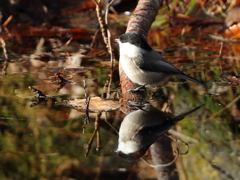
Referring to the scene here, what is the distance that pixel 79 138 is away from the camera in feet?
8.30

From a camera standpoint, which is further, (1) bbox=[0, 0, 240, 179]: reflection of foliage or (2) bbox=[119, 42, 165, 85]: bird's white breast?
(2) bbox=[119, 42, 165, 85]: bird's white breast

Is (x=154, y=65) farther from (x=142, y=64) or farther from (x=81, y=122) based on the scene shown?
(x=81, y=122)

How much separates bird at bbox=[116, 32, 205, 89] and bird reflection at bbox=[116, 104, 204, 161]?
0.36 meters

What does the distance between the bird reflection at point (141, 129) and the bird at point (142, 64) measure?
36 cm

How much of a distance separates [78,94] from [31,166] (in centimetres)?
131

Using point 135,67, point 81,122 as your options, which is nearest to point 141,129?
point 81,122

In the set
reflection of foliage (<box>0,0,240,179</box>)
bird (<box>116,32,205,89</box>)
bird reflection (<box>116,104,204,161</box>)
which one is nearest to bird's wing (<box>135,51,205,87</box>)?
bird (<box>116,32,205,89</box>)

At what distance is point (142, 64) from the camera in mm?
3357

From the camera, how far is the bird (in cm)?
336

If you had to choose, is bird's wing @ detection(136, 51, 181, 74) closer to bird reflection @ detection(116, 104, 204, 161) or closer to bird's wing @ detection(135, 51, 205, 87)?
bird's wing @ detection(135, 51, 205, 87)

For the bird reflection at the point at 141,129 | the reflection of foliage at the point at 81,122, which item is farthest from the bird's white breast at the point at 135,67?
the bird reflection at the point at 141,129

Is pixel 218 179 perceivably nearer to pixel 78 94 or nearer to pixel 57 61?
pixel 78 94

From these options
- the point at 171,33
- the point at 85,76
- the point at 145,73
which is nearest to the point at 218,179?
the point at 145,73

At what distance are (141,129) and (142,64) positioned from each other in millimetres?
858
